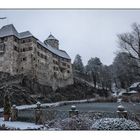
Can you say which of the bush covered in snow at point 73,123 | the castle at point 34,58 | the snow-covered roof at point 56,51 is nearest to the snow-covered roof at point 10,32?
the castle at point 34,58

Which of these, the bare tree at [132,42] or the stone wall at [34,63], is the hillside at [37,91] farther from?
the bare tree at [132,42]

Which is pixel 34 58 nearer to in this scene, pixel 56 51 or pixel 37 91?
pixel 56 51

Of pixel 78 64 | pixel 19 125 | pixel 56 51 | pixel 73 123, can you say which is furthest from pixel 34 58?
pixel 73 123

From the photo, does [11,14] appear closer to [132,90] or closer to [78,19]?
[78,19]

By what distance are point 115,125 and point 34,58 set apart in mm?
1997

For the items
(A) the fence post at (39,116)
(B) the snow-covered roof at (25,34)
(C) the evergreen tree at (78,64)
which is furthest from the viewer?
(B) the snow-covered roof at (25,34)

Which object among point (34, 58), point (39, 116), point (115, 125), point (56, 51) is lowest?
point (115, 125)

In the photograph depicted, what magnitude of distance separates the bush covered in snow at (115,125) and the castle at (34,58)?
107 centimetres

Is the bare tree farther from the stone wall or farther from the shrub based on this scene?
the shrub

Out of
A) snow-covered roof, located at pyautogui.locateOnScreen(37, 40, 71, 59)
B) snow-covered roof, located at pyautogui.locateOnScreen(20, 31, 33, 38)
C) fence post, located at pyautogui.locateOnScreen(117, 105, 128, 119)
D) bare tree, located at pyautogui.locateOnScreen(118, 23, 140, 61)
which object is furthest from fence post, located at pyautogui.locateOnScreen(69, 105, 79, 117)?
snow-covered roof, located at pyautogui.locateOnScreen(20, 31, 33, 38)

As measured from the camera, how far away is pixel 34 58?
490 cm

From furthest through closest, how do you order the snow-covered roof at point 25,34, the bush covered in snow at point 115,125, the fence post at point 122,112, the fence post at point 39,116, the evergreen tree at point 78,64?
the snow-covered roof at point 25,34 < the evergreen tree at point 78,64 < the fence post at point 39,116 < the fence post at point 122,112 < the bush covered in snow at point 115,125

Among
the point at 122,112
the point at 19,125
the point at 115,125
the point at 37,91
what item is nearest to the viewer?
the point at 115,125

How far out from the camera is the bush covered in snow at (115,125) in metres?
4.16
